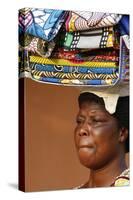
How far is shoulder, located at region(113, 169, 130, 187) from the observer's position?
341 cm

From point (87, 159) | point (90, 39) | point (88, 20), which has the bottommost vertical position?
point (87, 159)

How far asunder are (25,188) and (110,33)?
957mm

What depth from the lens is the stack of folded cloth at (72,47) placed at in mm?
3137

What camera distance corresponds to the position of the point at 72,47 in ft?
10.7

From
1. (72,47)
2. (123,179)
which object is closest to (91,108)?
(72,47)

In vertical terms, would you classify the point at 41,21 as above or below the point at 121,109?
above

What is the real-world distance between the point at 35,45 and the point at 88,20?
1.13 feet

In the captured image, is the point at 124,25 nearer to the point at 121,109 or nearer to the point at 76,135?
the point at 121,109

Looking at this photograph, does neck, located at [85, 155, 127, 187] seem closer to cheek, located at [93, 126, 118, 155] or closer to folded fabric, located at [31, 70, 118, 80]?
cheek, located at [93, 126, 118, 155]

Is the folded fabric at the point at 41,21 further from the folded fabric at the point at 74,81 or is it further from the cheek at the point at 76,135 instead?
the cheek at the point at 76,135

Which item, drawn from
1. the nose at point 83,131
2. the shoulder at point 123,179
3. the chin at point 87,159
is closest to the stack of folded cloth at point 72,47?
the nose at point 83,131

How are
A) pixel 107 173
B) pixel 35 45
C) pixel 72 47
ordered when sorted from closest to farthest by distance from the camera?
pixel 35 45, pixel 72 47, pixel 107 173

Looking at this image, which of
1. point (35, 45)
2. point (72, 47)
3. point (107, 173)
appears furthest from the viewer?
point (107, 173)

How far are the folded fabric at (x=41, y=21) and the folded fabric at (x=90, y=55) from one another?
0.33 feet
